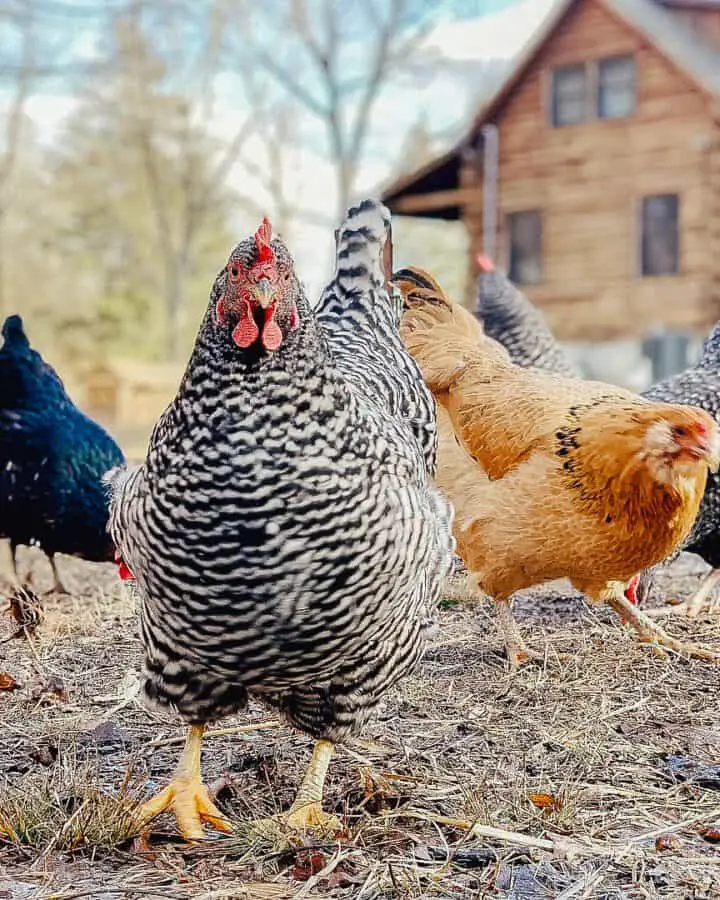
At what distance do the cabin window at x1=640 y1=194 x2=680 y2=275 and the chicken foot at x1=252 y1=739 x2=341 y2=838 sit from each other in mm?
17757

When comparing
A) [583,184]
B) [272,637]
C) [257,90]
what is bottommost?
[272,637]

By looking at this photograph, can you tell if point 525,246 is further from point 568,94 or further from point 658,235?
point 568,94

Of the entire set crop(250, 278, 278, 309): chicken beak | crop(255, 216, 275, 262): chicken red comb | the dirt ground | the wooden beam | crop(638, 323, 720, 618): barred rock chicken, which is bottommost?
the dirt ground

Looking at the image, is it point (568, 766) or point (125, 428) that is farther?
point (125, 428)

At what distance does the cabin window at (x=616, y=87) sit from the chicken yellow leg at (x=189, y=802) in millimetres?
18964

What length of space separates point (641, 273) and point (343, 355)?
56.3ft

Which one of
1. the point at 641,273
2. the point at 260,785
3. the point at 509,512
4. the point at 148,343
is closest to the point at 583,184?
the point at 641,273

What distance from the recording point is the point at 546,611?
5422mm

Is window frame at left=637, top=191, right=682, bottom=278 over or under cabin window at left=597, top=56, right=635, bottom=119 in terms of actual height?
under

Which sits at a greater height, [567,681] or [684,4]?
[684,4]

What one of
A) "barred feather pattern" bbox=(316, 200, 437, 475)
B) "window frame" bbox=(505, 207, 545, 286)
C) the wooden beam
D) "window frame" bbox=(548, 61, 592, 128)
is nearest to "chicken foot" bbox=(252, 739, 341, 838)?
"barred feather pattern" bbox=(316, 200, 437, 475)

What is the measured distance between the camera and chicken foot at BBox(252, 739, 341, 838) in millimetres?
2711

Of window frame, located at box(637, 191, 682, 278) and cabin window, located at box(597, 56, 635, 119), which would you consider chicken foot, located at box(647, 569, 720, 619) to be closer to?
window frame, located at box(637, 191, 682, 278)

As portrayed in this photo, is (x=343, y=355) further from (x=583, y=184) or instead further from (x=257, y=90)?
(x=257, y=90)
